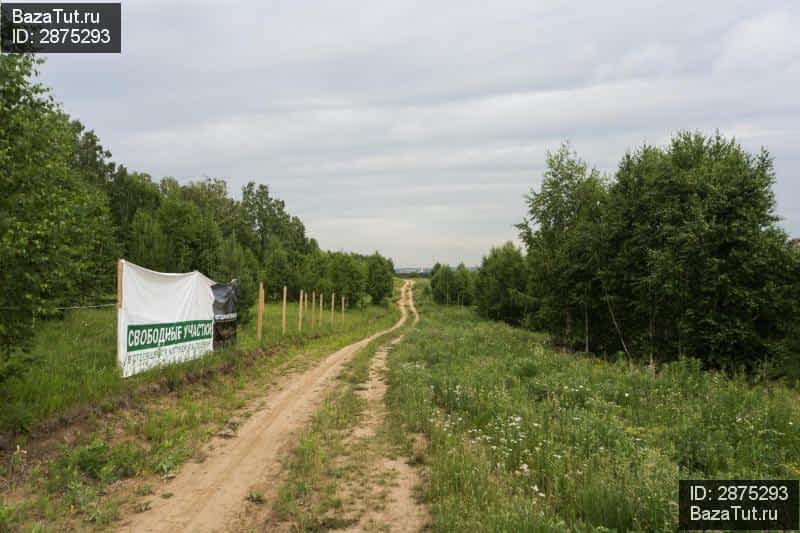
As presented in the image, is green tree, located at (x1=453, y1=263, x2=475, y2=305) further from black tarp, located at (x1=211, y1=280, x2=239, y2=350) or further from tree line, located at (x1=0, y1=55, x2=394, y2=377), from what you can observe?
black tarp, located at (x1=211, y1=280, x2=239, y2=350)

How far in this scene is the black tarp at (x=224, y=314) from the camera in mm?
14891

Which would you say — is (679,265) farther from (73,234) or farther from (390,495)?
(73,234)

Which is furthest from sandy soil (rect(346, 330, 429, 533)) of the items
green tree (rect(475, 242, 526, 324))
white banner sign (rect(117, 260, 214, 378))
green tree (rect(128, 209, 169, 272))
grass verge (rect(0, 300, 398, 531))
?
green tree (rect(475, 242, 526, 324))

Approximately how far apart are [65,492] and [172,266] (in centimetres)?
3181

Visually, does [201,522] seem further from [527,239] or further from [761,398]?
[527,239]

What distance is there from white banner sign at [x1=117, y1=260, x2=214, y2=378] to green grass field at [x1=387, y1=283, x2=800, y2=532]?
18.0 feet

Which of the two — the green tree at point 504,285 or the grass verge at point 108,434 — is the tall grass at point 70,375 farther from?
the green tree at point 504,285

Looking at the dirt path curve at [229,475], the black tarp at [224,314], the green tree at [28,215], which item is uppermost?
the green tree at [28,215]

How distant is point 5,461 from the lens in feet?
18.9

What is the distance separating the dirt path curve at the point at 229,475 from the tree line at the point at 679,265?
37.3 ft

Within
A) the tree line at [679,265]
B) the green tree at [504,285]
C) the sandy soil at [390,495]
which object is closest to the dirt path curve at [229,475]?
the sandy soil at [390,495]

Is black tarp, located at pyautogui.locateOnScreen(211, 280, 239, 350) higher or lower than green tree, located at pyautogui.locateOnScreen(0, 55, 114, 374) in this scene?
lower

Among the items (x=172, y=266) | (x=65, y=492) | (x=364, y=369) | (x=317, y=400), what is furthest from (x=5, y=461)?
(x=172, y=266)

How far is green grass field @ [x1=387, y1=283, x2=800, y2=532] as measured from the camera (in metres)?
4.31
